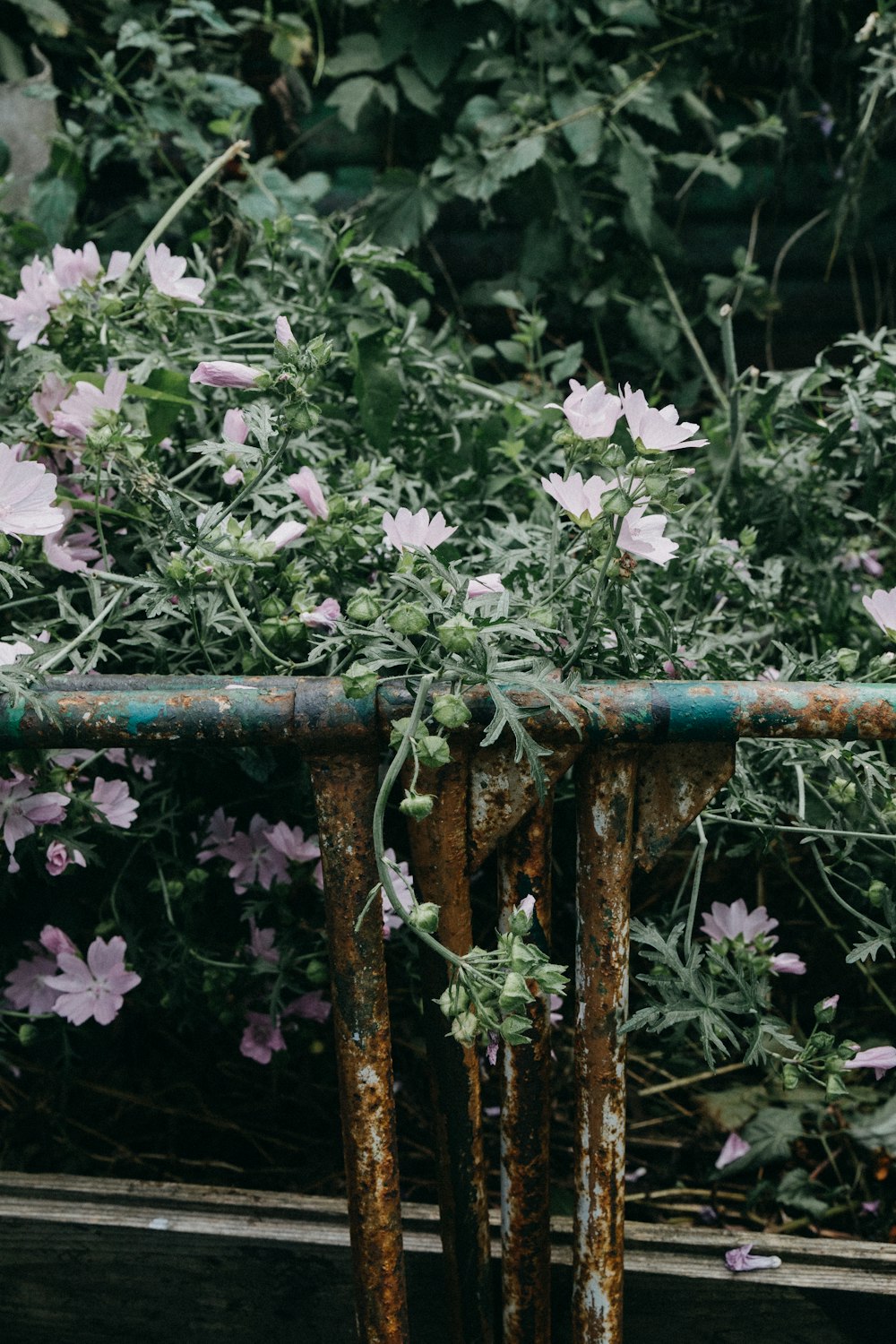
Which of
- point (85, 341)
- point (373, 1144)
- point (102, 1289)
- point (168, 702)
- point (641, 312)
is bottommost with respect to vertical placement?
point (102, 1289)

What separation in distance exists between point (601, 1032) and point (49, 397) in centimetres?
89

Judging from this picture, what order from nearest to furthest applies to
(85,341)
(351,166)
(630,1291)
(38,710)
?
(38,710) < (630,1291) < (85,341) < (351,166)

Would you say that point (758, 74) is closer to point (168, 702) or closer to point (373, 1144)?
point (168, 702)

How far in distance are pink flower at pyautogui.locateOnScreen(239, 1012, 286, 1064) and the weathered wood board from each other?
0.15 m

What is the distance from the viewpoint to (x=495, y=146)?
6.56ft

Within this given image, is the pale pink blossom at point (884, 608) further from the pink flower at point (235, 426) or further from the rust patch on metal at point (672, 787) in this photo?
the pink flower at point (235, 426)

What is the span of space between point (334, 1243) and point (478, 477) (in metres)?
0.95

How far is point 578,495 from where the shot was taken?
2.74 feet

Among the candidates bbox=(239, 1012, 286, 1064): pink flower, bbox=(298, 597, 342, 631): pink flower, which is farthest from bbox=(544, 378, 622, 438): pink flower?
bbox=(239, 1012, 286, 1064): pink flower

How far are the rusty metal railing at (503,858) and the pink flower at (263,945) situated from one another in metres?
0.32

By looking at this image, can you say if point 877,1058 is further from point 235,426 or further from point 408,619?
point 235,426

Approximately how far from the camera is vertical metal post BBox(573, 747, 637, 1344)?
32.9 inches

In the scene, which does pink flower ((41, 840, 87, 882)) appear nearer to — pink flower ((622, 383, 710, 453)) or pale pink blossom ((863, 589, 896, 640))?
pink flower ((622, 383, 710, 453))

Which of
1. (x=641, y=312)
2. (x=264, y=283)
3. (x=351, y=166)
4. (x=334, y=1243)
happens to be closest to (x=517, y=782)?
(x=334, y=1243)
